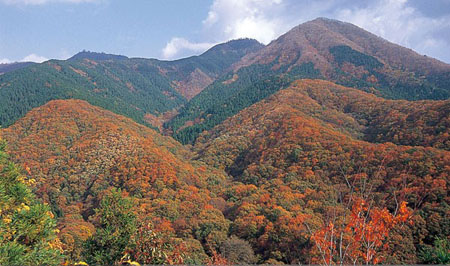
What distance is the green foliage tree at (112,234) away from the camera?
388 inches

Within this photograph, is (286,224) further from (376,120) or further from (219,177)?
(376,120)

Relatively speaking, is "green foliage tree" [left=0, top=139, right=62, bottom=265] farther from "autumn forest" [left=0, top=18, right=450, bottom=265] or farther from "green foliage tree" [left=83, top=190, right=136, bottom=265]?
"green foliage tree" [left=83, top=190, right=136, bottom=265]

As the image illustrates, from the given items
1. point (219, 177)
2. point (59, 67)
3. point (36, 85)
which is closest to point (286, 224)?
point (219, 177)

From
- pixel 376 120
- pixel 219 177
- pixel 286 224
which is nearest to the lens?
pixel 286 224

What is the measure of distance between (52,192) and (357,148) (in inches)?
2084

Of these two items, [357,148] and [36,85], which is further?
[36,85]

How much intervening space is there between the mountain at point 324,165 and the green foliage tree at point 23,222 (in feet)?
23.7

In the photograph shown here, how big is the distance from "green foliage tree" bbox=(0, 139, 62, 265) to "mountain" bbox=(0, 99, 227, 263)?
1861cm

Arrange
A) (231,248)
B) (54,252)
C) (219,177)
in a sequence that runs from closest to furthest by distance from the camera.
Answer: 1. (54,252)
2. (231,248)
3. (219,177)

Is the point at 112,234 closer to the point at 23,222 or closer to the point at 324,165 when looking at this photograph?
the point at 23,222

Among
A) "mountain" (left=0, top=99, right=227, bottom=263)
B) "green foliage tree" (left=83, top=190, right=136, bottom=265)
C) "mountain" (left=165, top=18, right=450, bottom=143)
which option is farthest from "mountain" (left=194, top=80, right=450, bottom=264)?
"mountain" (left=165, top=18, right=450, bottom=143)

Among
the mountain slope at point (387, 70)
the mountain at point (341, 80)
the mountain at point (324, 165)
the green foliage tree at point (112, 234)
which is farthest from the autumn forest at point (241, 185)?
the mountain slope at point (387, 70)

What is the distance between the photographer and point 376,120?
252ft

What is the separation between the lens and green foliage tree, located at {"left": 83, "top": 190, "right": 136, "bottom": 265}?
32.3ft
